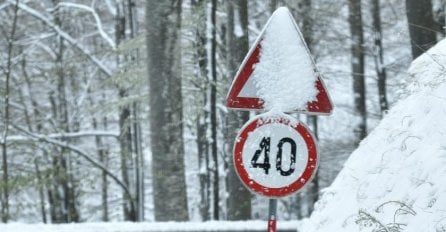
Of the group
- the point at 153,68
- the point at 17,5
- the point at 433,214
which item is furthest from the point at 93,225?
the point at 17,5

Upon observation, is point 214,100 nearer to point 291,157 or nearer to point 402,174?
point 402,174

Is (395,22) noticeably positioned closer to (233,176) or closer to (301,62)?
(233,176)

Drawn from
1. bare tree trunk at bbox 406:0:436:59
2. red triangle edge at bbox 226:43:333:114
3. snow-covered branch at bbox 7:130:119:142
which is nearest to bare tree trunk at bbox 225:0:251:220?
bare tree trunk at bbox 406:0:436:59

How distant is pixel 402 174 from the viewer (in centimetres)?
607

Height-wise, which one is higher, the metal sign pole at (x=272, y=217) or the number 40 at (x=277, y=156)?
the number 40 at (x=277, y=156)

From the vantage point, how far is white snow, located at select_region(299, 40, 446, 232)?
532 cm

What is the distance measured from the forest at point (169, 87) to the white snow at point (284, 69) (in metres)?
3.87

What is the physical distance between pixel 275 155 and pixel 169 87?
241 inches

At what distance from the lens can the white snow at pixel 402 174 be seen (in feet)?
17.5

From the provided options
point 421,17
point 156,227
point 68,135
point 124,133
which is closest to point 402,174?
point 156,227

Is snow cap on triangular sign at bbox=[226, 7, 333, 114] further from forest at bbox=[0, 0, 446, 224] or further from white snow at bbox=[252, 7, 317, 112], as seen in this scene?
forest at bbox=[0, 0, 446, 224]

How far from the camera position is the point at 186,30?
18781mm

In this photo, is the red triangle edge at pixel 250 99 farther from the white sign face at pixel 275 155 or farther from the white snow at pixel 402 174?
the white snow at pixel 402 174

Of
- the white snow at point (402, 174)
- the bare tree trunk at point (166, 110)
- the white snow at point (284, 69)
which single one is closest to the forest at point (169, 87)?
the bare tree trunk at point (166, 110)
